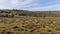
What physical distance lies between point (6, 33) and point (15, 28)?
2639 millimetres

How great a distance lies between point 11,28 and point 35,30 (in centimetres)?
281

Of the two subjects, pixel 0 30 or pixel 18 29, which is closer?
pixel 0 30

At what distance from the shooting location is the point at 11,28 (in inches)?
1014

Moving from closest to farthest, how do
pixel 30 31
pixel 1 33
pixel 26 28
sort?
pixel 1 33, pixel 30 31, pixel 26 28

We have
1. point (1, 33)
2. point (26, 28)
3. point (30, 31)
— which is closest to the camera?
point (1, 33)

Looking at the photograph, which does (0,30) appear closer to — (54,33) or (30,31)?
(30,31)

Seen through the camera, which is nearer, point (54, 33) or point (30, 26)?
point (54, 33)

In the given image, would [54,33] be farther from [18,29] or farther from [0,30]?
[0,30]

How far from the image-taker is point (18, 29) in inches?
985

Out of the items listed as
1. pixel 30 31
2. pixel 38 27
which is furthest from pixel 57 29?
pixel 30 31

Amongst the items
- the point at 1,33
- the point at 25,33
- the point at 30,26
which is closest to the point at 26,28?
the point at 30,26

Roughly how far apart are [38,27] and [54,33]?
332 centimetres

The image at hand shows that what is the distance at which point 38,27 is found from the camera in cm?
2697

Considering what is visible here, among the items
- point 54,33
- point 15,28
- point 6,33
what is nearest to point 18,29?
point 15,28
